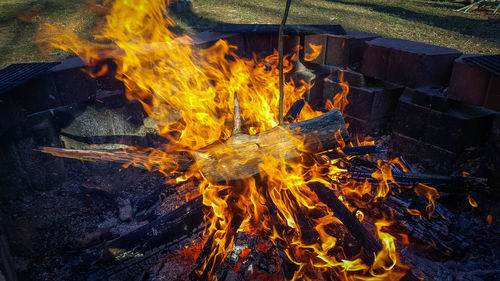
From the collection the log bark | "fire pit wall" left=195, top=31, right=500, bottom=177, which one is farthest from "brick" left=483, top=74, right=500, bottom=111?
the log bark

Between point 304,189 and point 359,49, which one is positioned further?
point 359,49

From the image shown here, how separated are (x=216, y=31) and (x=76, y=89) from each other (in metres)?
2.18

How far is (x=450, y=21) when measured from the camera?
32.2 feet

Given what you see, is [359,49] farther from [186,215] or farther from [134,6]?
[134,6]

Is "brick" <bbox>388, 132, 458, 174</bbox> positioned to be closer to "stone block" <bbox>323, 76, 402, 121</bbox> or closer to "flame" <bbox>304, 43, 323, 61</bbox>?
"stone block" <bbox>323, 76, 402, 121</bbox>

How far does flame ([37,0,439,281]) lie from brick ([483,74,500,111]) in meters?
0.99

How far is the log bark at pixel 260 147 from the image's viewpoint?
2.62 meters

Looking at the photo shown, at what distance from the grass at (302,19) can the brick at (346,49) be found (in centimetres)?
375

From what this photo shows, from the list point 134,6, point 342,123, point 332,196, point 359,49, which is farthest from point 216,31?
point 332,196

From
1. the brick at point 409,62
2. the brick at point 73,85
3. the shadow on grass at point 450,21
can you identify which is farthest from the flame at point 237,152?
the shadow on grass at point 450,21

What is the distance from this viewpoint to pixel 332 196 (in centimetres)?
272

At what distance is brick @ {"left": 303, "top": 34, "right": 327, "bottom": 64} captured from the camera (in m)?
4.39

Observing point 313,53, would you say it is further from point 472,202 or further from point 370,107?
point 472,202

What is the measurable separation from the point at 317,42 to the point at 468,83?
6.53ft
